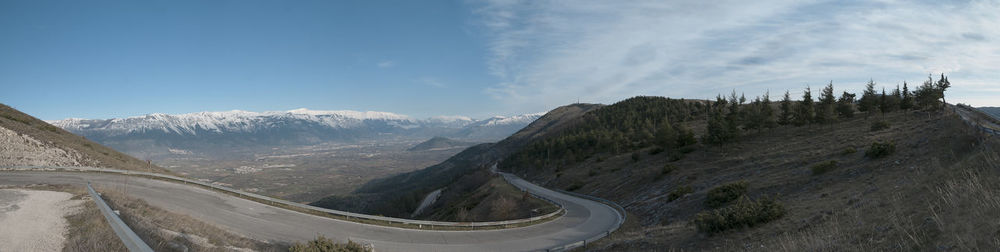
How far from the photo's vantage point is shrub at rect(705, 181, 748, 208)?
86.8 feet

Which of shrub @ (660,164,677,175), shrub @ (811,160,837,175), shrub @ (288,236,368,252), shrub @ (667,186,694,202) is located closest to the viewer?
shrub @ (288,236,368,252)

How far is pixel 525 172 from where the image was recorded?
3812 inches

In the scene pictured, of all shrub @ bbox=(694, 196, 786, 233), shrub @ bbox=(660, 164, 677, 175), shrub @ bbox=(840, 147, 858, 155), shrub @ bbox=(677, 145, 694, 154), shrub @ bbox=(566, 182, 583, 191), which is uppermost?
shrub @ bbox=(840, 147, 858, 155)

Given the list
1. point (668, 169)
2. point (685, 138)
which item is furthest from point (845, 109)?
point (668, 169)

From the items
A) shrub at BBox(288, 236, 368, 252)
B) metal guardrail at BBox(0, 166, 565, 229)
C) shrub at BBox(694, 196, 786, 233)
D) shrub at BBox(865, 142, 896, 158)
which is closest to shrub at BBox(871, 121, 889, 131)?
shrub at BBox(865, 142, 896, 158)

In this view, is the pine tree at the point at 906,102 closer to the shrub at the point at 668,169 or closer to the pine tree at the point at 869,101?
the pine tree at the point at 869,101

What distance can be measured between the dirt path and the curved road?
5121mm

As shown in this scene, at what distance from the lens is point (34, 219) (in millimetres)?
13625

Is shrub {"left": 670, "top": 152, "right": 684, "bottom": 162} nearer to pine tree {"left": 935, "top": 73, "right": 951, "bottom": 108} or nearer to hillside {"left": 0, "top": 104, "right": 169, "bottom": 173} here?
pine tree {"left": 935, "top": 73, "right": 951, "bottom": 108}

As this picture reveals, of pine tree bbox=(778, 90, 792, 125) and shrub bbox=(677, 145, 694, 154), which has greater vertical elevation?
pine tree bbox=(778, 90, 792, 125)

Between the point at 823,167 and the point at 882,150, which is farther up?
the point at 882,150

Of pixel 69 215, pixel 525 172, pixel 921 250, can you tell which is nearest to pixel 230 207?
pixel 69 215

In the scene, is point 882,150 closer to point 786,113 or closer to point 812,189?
point 812,189

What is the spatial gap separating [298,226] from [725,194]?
92.0ft
